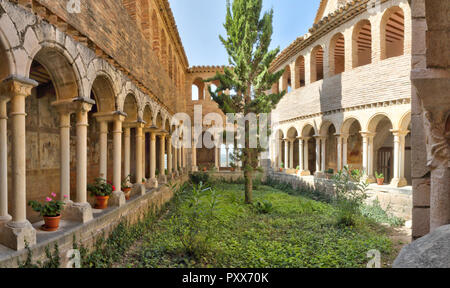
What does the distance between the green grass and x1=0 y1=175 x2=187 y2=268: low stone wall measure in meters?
0.67

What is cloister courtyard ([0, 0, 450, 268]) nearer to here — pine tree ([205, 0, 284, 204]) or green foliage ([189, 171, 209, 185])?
pine tree ([205, 0, 284, 204])

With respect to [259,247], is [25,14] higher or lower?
higher

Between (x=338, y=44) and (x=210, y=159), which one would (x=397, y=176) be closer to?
(x=338, y=44)

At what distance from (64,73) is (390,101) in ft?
36.6

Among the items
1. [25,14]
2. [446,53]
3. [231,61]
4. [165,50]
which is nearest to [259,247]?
[446,53]

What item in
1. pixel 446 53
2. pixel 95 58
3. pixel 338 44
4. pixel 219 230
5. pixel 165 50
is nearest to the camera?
pixel 446 53

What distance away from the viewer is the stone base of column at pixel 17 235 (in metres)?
3.26

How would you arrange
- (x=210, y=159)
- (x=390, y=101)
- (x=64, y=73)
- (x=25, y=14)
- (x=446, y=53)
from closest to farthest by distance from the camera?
(x=446, y=53) → (x=25, y=14) → (x=64, y=73) → (x=390, y=101) → (x=210, y=159)

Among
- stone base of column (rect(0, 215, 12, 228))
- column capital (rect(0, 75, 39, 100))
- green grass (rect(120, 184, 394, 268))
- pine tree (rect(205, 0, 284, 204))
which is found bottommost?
green grass (rect(120, 184, 394, 268))

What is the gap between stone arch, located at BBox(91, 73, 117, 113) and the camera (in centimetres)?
612

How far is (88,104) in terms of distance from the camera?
16.3 ft

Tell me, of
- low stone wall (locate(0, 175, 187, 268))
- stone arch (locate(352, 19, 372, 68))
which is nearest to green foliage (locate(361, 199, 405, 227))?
stone arch (locate(352, 19, 372, 68))
